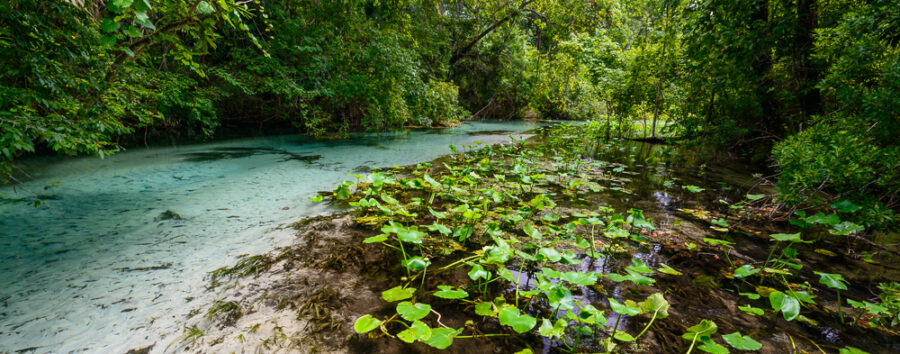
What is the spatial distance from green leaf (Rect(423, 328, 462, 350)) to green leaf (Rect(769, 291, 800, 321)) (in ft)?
3.95

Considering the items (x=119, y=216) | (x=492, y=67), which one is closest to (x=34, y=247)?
(x=119, y=216)

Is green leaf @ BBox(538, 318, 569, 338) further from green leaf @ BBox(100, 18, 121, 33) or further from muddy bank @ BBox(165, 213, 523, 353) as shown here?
green leaf @ BBox(100, 18, 121, 33)

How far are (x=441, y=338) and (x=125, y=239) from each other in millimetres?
2159

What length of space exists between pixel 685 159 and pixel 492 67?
11.1 metres

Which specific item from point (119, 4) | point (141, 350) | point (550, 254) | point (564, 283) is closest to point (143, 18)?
point (119, 4)

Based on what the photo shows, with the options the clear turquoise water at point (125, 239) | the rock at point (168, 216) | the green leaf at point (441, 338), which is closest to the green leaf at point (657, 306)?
the green leaf at point (441, 338)

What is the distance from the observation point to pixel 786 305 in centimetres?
117

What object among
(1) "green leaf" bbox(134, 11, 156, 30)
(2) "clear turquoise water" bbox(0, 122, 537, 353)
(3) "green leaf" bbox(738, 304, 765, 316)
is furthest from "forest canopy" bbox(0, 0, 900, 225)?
(3) "green leaf" bbox(738, 304, 765, 316)

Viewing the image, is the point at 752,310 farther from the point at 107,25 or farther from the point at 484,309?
the point at 107,25

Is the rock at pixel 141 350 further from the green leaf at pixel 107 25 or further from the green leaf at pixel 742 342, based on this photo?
the green leaf at pixel 742 342

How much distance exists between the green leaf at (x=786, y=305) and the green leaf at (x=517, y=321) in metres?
0.94

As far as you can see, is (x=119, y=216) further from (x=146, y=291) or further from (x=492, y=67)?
(x=492, y=67)

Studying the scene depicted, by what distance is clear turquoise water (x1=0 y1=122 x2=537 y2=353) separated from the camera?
3.88 feet

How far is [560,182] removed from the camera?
3.52m
